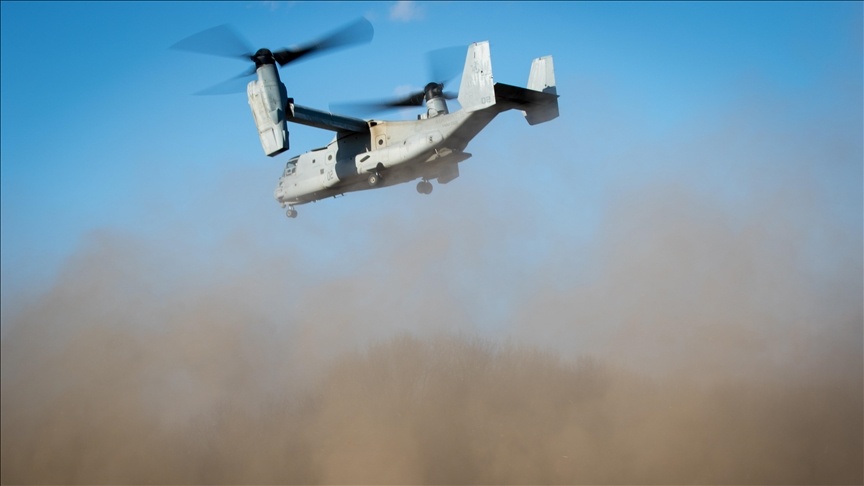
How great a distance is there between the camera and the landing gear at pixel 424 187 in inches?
834

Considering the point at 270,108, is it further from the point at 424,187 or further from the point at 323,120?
the point at 424,187

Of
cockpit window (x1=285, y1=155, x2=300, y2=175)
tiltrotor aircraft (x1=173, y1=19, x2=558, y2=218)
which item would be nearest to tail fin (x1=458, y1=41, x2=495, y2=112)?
tiltrotor aircraft (x1=173, y1=19, x2=558, y2=218)

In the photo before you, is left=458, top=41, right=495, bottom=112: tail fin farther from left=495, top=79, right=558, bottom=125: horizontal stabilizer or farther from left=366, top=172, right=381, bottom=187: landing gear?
left=366, top=172, right=381, bottom=187: landing gear

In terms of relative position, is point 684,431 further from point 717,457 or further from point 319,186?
point 319,186

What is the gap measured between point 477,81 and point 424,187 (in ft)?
11.8

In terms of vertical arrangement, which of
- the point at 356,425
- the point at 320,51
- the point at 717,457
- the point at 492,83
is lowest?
the point at 717,457

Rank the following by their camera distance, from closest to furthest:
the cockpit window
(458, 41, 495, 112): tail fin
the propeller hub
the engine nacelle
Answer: (458, 41, 495, 112): tail fin < the engine nacelle < the propeller hub < the cockpit window

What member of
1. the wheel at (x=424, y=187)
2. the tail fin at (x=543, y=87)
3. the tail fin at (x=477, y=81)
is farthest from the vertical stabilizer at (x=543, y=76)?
the wheel at (x=424, y=187)

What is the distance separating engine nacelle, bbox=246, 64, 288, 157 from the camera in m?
19.3

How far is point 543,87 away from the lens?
20.4 m

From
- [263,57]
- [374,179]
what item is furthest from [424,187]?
[263,57]

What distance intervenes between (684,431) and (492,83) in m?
17.0

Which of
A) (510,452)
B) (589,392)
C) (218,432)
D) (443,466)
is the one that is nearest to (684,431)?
(589,392)

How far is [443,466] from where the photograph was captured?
29453mm
